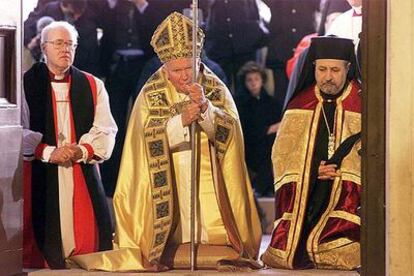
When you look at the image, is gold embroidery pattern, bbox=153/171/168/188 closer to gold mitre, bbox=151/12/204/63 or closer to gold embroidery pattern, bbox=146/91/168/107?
gold embroidery pattern, bbox=146/91/168/107

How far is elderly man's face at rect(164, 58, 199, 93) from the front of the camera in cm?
1248

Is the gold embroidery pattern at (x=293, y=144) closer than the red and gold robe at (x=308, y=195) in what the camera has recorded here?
No

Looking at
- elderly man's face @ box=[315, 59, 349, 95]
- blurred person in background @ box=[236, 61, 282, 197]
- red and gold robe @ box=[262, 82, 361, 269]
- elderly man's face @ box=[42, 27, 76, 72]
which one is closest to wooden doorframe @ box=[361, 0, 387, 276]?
red and gold robe @ box=[262, 82, 361, 269]

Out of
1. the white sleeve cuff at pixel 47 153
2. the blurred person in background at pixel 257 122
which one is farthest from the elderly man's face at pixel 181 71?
the blurred person in background at pixel 257 122

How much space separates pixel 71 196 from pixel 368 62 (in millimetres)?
2424

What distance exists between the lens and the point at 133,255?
40.8 ft

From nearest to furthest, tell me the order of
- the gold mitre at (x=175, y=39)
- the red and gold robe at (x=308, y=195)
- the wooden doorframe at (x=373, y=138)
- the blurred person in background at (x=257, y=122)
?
the wooden doorframe at (x=373, y=138)
the red and gold robe at (x=308, y=195)
the gold mitre at (x=175, y=39)
the blurred person in background at (x=257, y=122)

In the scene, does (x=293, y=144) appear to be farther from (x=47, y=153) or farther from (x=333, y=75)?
(x=47, y=153)

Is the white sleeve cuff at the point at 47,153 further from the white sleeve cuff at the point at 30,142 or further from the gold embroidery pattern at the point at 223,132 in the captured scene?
the gold embroidery pattern at the point at 223,132

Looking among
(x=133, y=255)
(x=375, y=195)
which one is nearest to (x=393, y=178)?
(x=375, y=195)

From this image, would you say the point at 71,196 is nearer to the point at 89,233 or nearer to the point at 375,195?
the point at 89,233

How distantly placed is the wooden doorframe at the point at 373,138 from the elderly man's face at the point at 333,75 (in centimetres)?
66

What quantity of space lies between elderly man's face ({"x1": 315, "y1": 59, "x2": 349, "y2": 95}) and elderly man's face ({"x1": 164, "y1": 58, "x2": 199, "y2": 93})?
92 cm

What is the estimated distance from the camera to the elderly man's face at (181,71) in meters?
12.5
